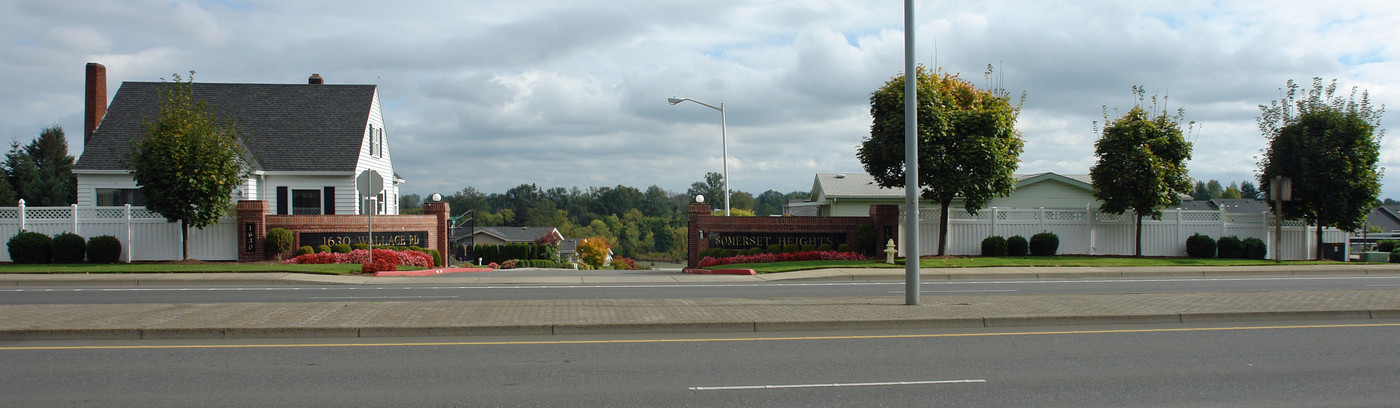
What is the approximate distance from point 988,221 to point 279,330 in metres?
23.0

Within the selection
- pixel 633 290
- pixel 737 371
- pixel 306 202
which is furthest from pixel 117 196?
pixel 737 371

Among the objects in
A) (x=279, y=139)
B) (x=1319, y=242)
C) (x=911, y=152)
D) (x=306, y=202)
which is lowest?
(x=1319, y=242)

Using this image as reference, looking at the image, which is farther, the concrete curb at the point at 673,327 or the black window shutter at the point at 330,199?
the black window shutter at the point at 330,199

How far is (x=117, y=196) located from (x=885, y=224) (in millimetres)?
26107

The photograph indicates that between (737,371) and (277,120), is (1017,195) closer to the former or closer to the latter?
(277,120)

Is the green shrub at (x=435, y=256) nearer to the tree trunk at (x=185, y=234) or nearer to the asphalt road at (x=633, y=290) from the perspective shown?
the tree trunk at (x=185, y=234)

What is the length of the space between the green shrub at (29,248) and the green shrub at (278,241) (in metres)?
5.64

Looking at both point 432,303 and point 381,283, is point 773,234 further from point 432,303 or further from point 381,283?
point 432,303

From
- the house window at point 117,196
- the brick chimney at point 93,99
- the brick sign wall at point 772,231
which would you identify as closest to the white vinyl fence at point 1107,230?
the brick sign wall at point 772,231

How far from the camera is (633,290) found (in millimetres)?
17766

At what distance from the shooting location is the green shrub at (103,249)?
25250mm

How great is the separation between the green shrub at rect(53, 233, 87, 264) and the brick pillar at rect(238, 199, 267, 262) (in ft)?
13.3

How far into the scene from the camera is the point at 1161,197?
27.4 m

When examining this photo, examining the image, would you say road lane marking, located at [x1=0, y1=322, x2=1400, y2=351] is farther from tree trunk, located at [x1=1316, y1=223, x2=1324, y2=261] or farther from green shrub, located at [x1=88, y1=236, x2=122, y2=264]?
tree trunk, located at [x1=1316, y1=223, x2=1324, y2=261]
